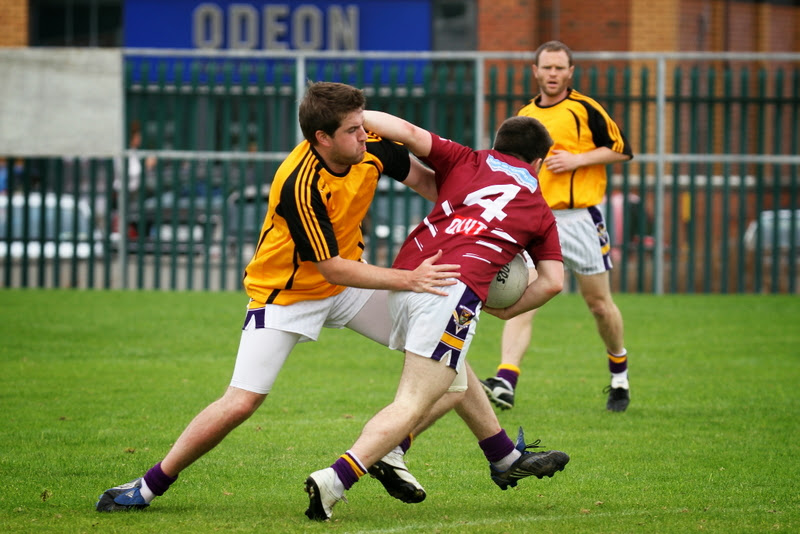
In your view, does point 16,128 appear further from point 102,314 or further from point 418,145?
point 418,145

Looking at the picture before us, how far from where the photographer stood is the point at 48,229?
15.5 m

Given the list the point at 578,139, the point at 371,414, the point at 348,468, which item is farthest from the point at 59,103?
the point at 348,468

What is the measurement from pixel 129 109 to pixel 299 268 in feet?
34.3

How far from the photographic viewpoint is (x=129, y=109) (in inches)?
603

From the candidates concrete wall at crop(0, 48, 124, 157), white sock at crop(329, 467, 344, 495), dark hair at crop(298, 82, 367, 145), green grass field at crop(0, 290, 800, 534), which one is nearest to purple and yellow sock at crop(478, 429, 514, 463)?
green grass field at crop(0, 290, 800, 534)

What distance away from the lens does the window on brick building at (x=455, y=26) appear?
2270 centimetres

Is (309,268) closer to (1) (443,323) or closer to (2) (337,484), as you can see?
(1) (443,323)

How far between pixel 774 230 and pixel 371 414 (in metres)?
9.04

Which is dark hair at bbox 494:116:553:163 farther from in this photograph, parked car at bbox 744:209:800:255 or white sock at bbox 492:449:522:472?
Answer: parked car at bbox 744:209:800:255

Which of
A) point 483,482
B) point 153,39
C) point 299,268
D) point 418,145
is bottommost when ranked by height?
point 483,482

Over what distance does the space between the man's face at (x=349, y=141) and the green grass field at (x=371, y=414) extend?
1.55 m

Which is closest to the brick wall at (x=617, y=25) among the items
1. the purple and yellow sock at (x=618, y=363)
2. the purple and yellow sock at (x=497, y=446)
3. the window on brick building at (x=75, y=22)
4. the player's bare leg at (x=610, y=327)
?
the window on brick building at (x=75, y=22)

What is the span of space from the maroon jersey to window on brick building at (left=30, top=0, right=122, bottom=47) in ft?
62.5

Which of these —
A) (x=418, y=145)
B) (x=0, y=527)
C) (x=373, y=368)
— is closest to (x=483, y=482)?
(x=418, y=145)
